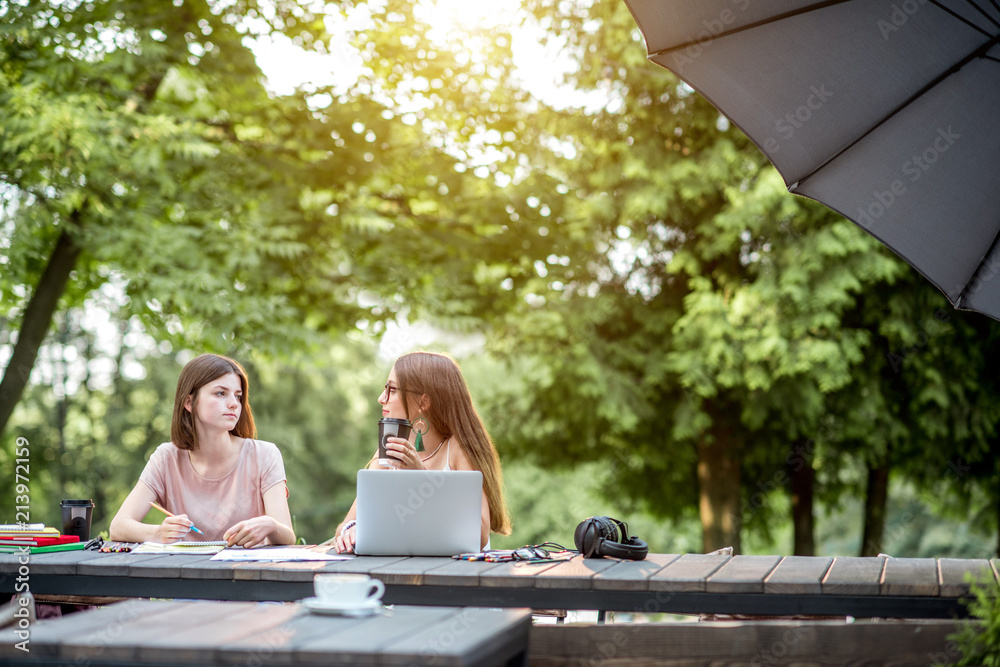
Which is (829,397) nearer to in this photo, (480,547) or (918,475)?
(918,475)

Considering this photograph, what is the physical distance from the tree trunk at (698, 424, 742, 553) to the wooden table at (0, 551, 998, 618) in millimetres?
5166

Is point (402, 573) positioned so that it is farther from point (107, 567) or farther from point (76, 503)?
point (76, 503)

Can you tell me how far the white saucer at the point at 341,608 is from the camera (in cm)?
221

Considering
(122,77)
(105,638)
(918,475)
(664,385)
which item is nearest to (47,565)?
(105,638)

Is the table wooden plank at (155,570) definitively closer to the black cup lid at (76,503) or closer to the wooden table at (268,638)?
the wooden table at (268,638)

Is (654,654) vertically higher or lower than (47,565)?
lower

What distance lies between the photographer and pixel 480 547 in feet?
10.7

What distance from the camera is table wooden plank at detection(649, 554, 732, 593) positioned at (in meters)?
2.65

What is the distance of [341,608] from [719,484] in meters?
6.61

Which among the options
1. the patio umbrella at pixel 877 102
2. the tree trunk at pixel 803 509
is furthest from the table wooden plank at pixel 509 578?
the tree trunk at pixel 803 509

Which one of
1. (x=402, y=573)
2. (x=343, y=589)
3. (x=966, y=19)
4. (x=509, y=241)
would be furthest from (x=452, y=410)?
(x=509, y=241)

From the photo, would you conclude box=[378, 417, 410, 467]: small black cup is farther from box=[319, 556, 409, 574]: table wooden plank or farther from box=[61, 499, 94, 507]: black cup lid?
box=[61, 499, 94, 507]: black cup lid

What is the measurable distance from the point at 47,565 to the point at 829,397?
6.50 m

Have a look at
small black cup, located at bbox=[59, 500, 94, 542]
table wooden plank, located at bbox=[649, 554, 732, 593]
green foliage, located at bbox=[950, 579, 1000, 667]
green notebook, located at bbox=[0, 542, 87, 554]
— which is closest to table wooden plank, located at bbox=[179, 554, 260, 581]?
green notebook, located at bbox=[0, 542, 87, 554]
